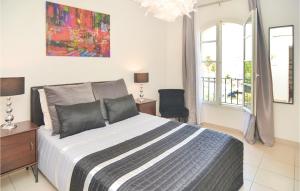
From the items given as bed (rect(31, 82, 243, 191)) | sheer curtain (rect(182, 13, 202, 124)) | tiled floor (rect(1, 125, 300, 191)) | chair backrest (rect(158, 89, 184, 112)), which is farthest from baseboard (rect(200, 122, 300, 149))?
bed (rect(31, 82, 243, 191))

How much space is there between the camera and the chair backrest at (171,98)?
4.35 meters

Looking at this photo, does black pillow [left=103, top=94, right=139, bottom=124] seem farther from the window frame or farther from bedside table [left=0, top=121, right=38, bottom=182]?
the window frame

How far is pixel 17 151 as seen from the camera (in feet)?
7.20

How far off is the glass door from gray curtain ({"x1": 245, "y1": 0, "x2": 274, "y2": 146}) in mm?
116

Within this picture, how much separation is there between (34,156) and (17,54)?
49.1 inches

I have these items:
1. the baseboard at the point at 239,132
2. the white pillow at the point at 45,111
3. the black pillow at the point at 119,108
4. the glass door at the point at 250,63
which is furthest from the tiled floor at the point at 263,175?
the black pillow at the point at 119,108

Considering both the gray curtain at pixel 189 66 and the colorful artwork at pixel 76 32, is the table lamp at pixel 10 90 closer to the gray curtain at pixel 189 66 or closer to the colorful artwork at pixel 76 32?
the colorful artwork at pixel 76 32

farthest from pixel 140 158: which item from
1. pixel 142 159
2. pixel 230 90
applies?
→ pixel 230 90

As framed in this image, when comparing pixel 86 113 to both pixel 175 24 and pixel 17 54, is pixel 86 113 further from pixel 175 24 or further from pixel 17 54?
pixel 175 24

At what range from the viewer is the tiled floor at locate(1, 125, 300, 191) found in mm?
2273

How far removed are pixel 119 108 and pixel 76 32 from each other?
1320mm

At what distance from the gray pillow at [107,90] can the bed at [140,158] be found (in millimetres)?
518

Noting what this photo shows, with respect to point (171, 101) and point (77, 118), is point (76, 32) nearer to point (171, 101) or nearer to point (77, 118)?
point (77, 118)

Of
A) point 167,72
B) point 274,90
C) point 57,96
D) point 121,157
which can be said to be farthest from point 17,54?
point 274,90
